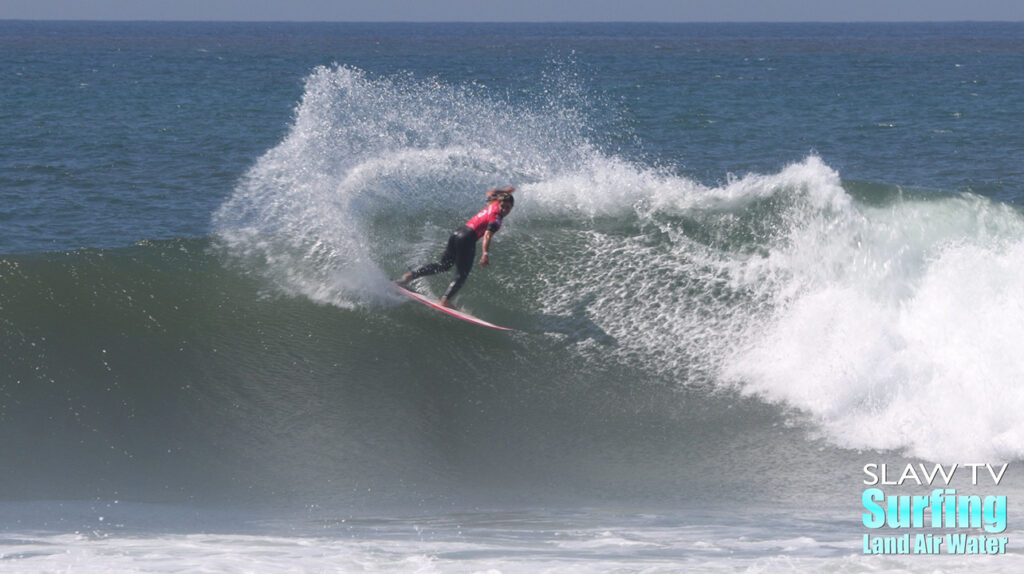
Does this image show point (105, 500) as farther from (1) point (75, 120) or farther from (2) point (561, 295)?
(1) point (75, 120)

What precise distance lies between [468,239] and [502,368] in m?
1.34

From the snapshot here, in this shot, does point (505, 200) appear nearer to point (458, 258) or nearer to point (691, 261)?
point (458, 258)

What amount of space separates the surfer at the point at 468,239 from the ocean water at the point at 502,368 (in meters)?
0.38

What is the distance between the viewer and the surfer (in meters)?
9.52

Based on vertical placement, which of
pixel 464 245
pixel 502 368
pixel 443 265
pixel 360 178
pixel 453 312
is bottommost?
pixel 502 368

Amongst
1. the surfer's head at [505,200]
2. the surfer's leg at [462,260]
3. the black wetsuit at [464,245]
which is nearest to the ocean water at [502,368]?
the surfer's leg at [462,260]

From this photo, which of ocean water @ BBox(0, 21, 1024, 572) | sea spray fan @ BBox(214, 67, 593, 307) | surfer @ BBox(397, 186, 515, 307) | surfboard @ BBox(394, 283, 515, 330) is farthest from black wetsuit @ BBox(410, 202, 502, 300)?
sea spray fan @ BBox(214, 67, 593, 307)

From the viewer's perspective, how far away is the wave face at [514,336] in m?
7.87

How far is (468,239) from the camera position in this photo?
9711 mm

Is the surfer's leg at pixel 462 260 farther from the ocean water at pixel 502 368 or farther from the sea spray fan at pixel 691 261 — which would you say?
the sea spray fan at pixel 691 261

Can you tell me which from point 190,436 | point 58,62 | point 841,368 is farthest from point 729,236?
point 58,62

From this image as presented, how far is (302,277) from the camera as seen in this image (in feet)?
34.9

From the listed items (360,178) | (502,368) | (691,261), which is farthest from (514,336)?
(360,178)

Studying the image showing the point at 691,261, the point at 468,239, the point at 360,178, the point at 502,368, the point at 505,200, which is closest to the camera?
the point at 502,368
